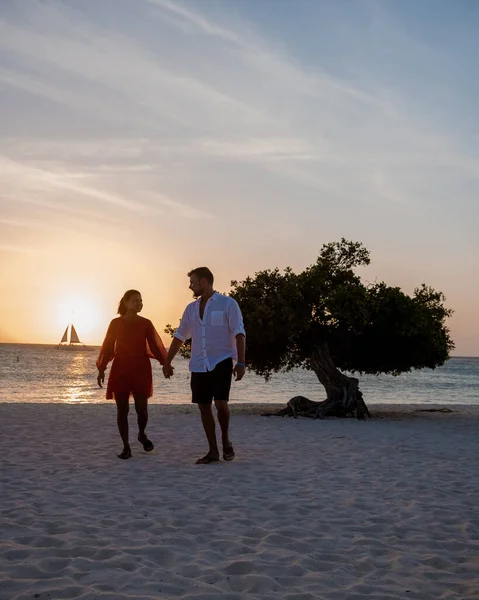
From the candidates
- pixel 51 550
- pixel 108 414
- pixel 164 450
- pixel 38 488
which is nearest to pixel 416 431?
pixel 164 450

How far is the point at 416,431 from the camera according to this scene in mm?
14828

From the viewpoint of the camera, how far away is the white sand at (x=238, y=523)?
4078mm

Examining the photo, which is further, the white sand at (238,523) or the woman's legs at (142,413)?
the woman's legs at (142,413)

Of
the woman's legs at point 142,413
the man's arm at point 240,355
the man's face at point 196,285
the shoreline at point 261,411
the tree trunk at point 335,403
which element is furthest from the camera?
the shoreline at point 261,411

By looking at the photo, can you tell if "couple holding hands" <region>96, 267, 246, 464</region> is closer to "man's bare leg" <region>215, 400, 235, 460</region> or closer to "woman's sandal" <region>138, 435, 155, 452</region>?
"man's bare leg" <region>215, 400, 235, 460</region>

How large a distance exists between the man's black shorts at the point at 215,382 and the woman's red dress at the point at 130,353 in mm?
807

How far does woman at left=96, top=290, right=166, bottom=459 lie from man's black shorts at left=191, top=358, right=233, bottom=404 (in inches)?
30.2

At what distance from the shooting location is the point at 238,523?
18.1 ft

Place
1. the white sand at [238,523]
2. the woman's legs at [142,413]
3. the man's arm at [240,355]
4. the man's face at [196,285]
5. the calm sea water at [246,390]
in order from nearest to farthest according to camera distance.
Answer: the white sand at [238,523]
the man's arm at [240,355]
the man's face at [196,285]
the woman's legs at [142,413]
the calm sea water at [246,390]

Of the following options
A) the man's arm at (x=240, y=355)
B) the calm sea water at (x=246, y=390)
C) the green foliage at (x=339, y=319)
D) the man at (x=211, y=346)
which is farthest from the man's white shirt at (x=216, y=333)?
the calm sea water at (x=246, y=390)

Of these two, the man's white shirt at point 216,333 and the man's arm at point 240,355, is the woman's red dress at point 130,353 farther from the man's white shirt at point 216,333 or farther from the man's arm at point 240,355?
the man's arm at point 240,355

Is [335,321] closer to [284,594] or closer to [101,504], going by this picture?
[101,504]

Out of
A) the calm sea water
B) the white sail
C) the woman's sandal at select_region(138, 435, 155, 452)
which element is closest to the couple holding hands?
the woman's sandal at select_region(138, 435, 155, 452)

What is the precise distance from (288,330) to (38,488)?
12.6 m
